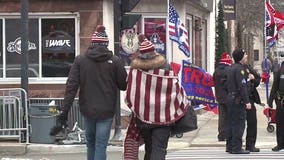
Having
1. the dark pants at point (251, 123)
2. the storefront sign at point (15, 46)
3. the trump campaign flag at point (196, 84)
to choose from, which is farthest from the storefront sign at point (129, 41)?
the dark pants at point (251, 123)

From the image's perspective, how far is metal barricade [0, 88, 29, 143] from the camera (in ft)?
39.3

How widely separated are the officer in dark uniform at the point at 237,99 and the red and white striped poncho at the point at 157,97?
356cm

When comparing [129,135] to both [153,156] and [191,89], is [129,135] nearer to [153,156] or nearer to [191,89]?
[153,156]

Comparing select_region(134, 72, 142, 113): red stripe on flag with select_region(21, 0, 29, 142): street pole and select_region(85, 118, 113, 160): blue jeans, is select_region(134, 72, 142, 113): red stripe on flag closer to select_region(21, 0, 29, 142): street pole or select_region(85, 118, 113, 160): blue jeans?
select_region(85, 118, 113, 160): blue jeans

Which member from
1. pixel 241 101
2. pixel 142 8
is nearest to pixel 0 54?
pixel 142 8

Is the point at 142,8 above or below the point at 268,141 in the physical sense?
above

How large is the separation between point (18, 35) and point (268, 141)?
680 cm

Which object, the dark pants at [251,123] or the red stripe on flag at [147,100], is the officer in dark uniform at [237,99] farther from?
the red stripe on flag at [147,100]

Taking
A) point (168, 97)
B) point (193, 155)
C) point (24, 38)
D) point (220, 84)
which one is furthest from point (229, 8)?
point (168, 97)

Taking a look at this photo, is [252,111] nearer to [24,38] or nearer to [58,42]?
[24,38]

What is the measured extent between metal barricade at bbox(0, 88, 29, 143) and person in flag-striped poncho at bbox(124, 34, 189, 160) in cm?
544

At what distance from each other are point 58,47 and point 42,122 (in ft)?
11.5

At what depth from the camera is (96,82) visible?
24.4 ft

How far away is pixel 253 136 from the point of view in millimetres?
10820
